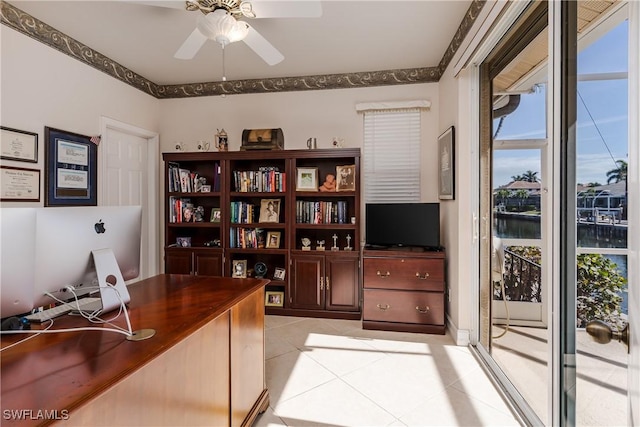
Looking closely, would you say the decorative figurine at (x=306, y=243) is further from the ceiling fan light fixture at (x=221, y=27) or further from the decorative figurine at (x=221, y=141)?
the ceiling fan light fixture at (x=221, y=27)

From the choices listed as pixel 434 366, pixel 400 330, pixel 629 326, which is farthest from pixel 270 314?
pixel 629 326

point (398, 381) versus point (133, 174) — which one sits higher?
point (133, 174)

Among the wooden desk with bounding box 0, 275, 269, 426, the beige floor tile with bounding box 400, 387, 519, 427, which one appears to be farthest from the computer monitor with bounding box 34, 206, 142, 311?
the beige floor tile with bounding box 400, 387, 519, 427

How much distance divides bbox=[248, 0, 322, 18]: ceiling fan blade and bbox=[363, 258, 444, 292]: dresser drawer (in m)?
2.16

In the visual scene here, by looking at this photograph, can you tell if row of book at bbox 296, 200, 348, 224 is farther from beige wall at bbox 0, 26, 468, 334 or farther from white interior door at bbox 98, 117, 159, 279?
white interior door at bbox 98, 117, 159, 279

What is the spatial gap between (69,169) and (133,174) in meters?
0.89

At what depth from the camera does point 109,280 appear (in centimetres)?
139

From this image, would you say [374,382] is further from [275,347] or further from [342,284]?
[342,284]

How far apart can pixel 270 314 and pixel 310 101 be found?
8.30 feet

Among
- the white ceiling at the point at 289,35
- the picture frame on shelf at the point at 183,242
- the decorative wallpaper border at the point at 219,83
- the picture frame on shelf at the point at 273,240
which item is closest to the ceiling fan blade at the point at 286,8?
the white ceiling at the point at 289,35

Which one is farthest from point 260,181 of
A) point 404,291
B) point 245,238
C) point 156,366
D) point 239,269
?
point 156,366

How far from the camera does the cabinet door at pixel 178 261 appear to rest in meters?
3.71

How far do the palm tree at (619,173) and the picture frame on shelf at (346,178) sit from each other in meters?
2.36

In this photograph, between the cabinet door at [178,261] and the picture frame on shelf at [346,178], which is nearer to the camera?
the picture frame on shelf at [346,178]
